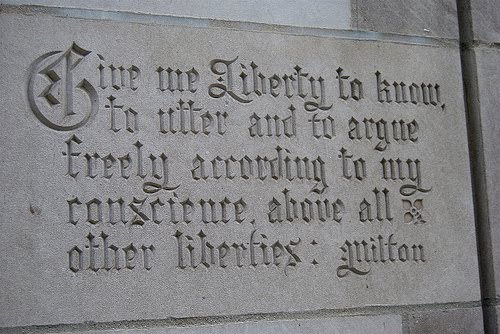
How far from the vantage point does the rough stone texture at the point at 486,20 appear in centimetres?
370

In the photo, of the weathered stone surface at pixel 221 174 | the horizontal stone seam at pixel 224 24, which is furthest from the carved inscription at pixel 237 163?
the horizontal stone seam at pixel 224 24

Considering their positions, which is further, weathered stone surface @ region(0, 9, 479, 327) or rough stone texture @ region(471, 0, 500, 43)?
rough stone texture @ region(471, 0, 500, 43)

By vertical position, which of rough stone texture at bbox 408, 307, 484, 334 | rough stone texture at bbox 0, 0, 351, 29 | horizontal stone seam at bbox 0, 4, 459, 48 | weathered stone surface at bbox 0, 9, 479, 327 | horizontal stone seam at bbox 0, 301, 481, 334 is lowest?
rough stone texture at bbox 408, 307, 484, 334

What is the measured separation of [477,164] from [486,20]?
63cm

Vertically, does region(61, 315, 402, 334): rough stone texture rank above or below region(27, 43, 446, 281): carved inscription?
below

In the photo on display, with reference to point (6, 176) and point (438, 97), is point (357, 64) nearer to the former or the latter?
point (438, 97)

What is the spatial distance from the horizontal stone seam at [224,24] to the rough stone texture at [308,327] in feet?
3.69

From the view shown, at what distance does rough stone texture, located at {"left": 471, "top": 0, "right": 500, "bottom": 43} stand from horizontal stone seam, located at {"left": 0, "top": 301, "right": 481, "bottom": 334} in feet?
3.69

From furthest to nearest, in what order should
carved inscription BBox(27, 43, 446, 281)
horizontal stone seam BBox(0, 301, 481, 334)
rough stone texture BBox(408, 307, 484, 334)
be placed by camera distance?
rough stone texture BBox(408, 307, 484, 334), carved inscription BBox(27, 43, 446, 281), horizontal stone seam BBox(0, 301, 481, 334)

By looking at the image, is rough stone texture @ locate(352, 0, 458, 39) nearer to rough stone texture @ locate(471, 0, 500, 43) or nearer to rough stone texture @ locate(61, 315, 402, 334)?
rough stone texture @ locate(471, 0, 500, 43)

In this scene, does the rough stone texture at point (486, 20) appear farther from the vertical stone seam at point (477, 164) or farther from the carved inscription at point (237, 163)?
the carved inscription at point (237, 163)

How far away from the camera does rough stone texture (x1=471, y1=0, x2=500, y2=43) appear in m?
3.70

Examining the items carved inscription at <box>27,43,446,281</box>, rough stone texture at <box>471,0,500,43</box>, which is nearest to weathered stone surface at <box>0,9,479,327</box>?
carved inscription at <box>27,43,446,281</box>

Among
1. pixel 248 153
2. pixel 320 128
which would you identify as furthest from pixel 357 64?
pixel 248 153
